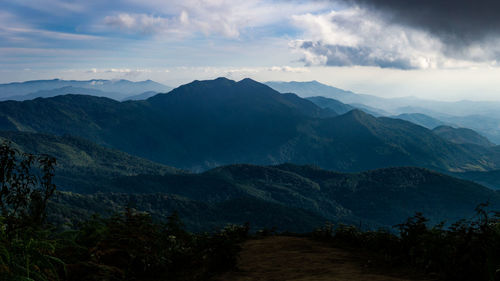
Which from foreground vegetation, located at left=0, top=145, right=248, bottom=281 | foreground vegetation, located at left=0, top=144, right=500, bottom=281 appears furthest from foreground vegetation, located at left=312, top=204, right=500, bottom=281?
foreground vegetation, located at left=0, top=145, right=248, bottom=281

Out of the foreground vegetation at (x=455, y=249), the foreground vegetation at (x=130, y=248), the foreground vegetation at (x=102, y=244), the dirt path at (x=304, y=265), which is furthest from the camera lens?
the dirt path at (x=304, y=265)

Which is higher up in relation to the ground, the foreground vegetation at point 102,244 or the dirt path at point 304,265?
the foreground vegetation at point 102,244

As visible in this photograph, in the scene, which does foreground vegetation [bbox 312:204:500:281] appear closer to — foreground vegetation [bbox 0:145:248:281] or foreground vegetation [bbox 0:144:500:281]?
foreground vegetation [bbox 0:144:500:281]

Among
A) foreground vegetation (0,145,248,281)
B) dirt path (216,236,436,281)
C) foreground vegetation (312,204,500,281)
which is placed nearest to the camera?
foreground vegetation (312,204,500,281)

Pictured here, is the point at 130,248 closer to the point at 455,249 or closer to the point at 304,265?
the point at 304,265

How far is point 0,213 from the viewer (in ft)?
24.2

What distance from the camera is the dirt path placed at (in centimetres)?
721

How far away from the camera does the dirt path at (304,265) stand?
721 centimetres

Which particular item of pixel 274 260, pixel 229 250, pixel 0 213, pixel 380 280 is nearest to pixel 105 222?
pixel 0 213

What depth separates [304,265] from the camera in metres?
8.48

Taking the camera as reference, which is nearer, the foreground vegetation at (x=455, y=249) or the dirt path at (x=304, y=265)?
the foreground vegetation at (x=455, y=249)

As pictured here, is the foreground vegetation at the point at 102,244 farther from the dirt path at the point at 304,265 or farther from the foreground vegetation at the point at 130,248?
the dirt path at the point at 304,265

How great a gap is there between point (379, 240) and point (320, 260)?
8.24ft

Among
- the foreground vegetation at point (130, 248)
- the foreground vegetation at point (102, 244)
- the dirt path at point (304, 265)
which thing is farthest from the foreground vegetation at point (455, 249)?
the foreground vegetation at point (102, 244)
